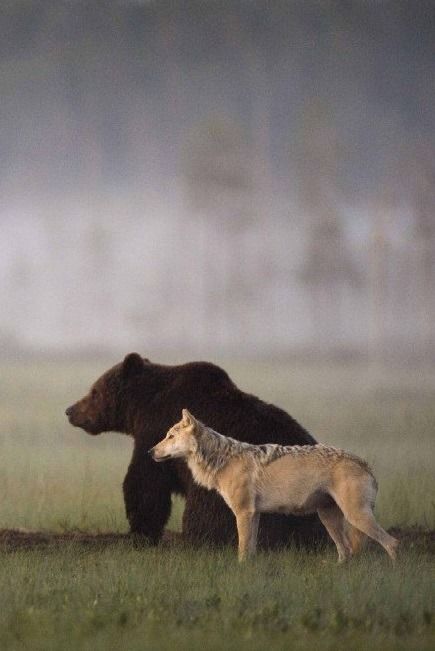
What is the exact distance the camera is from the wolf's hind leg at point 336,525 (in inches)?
387

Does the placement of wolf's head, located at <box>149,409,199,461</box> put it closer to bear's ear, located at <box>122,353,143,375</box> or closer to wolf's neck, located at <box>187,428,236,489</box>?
wolf's neck, located at <box>187,428,236,489</box>

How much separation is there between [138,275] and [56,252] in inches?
108

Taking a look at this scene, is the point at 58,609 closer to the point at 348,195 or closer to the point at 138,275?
the point at 348,195

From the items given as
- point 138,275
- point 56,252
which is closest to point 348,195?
point 138,275

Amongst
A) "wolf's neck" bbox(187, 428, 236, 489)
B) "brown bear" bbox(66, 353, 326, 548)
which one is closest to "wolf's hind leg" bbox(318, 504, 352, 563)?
"brown bear" bbox(66, 353, 326, 548)

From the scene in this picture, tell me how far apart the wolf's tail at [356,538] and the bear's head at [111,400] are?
7.27ft

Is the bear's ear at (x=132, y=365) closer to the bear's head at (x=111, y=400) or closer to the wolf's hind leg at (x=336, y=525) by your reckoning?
the bear's head at (x=111, y=400)

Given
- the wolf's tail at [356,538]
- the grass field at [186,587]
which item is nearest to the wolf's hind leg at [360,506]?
the grass field at [186,587]

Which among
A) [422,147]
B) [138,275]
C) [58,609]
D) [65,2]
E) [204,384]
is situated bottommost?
[58,609]

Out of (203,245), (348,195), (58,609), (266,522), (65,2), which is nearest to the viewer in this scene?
(58,609)

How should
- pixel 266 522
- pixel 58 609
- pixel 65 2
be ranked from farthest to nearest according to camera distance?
pixel 65 2 < pixel 266 522 < pixel 58 609

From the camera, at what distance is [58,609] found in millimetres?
8109

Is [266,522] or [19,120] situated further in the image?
[19,120]

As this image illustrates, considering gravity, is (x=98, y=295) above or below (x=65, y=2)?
below
